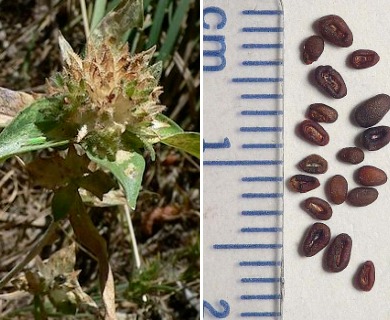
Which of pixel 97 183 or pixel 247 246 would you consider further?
pixel 247 246

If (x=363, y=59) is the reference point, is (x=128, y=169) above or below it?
below

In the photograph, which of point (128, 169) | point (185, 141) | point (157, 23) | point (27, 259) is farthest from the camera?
point (157, 23)

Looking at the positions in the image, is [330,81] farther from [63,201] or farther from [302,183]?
[63,201]

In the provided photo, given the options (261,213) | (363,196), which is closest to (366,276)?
(363,196)

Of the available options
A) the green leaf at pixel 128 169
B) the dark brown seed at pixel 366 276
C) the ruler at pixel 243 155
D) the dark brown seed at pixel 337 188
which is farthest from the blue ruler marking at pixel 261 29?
the dark brown seed at pixel 366 276

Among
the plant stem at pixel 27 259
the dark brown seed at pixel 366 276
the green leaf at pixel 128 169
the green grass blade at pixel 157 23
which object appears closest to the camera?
the green leaf at pixel 128 169

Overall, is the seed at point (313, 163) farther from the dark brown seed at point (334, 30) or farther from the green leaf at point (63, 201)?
the green leaf at point (63, 201)

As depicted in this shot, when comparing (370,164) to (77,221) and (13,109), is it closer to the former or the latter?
(77,221)
